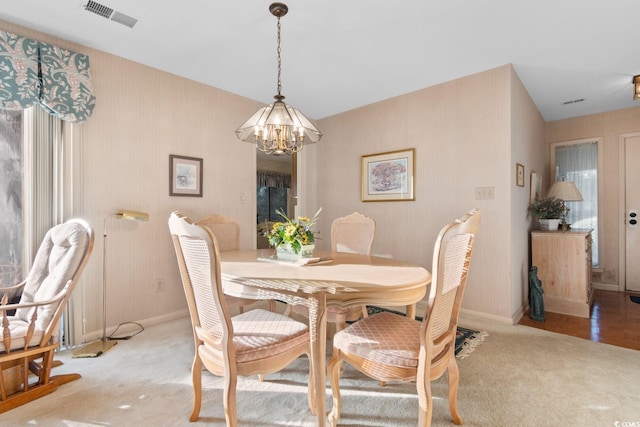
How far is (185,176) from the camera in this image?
330cm

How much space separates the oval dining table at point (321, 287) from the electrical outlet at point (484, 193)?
176cm

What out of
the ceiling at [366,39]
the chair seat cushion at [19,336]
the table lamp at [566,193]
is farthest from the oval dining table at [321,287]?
the table lamp at [566,193]

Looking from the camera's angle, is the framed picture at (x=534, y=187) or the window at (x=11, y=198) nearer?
the window at (x=11, y=198)

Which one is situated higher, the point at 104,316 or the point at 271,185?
the point at 271,185

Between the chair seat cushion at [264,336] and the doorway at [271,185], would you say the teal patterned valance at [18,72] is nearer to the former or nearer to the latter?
the chair seat cushion at [264,336]

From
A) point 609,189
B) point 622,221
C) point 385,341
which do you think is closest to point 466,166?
point 385,341

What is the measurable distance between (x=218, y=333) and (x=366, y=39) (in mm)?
2511

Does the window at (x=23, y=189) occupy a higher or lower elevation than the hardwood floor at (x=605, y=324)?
higher

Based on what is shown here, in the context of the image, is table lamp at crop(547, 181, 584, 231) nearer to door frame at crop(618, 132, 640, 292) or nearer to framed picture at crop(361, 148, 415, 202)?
door frame at crop(618, 132, 640, 292)

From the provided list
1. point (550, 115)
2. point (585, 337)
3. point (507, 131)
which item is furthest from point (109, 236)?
point (550, 115)

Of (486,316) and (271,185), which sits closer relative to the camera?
(486,316)

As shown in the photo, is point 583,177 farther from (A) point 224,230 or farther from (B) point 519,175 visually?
(A) point 224,230

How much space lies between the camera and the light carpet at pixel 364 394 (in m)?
1.62

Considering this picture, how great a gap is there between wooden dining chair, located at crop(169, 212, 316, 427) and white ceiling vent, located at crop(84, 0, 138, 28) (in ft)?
6.07
